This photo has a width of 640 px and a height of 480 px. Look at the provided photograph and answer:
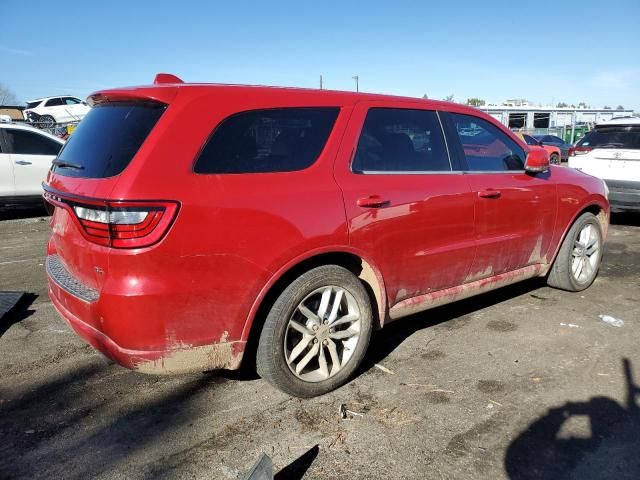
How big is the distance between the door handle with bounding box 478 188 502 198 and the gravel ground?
1.09m

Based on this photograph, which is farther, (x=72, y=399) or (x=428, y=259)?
(x=428, y=259)

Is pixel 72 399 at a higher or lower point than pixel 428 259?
lower

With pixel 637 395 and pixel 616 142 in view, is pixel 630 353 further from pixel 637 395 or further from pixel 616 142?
pixel 616 142

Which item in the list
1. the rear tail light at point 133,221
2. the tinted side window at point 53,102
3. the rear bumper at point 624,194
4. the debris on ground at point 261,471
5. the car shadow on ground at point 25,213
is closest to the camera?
the debris on ground at point 261,471

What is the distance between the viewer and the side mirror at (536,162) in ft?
13.2

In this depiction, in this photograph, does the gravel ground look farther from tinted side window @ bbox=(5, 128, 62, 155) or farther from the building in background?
the building in background

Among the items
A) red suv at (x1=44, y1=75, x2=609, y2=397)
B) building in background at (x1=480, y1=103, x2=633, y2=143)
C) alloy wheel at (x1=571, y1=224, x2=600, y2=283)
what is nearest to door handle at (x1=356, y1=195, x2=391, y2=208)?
red suv at (x1=44, y1=75, x2=609, y2=397)

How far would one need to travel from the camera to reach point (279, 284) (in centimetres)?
279

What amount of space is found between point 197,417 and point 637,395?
259cm

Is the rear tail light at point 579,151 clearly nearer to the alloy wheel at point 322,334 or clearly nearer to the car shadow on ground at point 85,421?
the alloy wheel at point 322,334

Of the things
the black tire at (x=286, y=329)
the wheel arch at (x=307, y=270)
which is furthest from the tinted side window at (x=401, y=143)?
the black tire at (x=286, y=329)

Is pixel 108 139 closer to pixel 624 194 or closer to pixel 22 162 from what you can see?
pixel 22 162

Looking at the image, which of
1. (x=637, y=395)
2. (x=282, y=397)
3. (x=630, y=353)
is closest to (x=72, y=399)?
(x=282, y=397)

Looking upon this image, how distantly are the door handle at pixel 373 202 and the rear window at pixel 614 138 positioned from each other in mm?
6415
